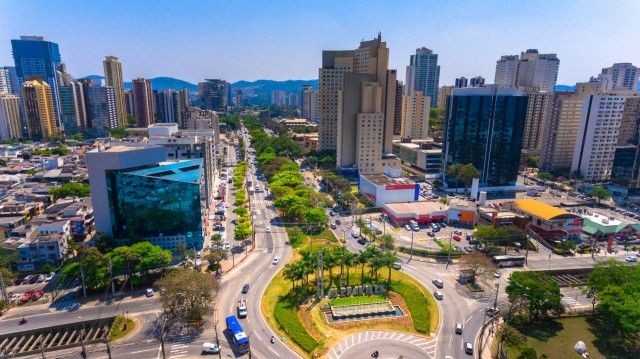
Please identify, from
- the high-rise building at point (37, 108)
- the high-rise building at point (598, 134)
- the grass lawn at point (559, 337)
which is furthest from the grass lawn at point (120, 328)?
the high-rise building at point (37, 108)

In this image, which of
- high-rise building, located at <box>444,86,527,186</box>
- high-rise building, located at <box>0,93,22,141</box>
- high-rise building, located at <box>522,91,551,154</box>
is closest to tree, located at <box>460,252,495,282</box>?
high-rise building, located at <box>444,86,527,186</box>

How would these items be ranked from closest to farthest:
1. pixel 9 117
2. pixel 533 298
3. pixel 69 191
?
1. pixel 533 298
2. pixel 69 191
3. pixel 9 117

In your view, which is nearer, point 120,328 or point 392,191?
point 120,328

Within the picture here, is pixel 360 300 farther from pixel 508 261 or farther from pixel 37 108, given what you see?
pixel 37 108

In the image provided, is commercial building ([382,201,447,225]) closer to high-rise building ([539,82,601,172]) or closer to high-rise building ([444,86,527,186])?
high-rise building ([444,86,527,186])

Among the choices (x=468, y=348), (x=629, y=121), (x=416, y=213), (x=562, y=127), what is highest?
(x=629, y=121)

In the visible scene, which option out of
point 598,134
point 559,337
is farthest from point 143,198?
point 598,134

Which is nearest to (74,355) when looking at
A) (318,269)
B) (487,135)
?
(318,269)
